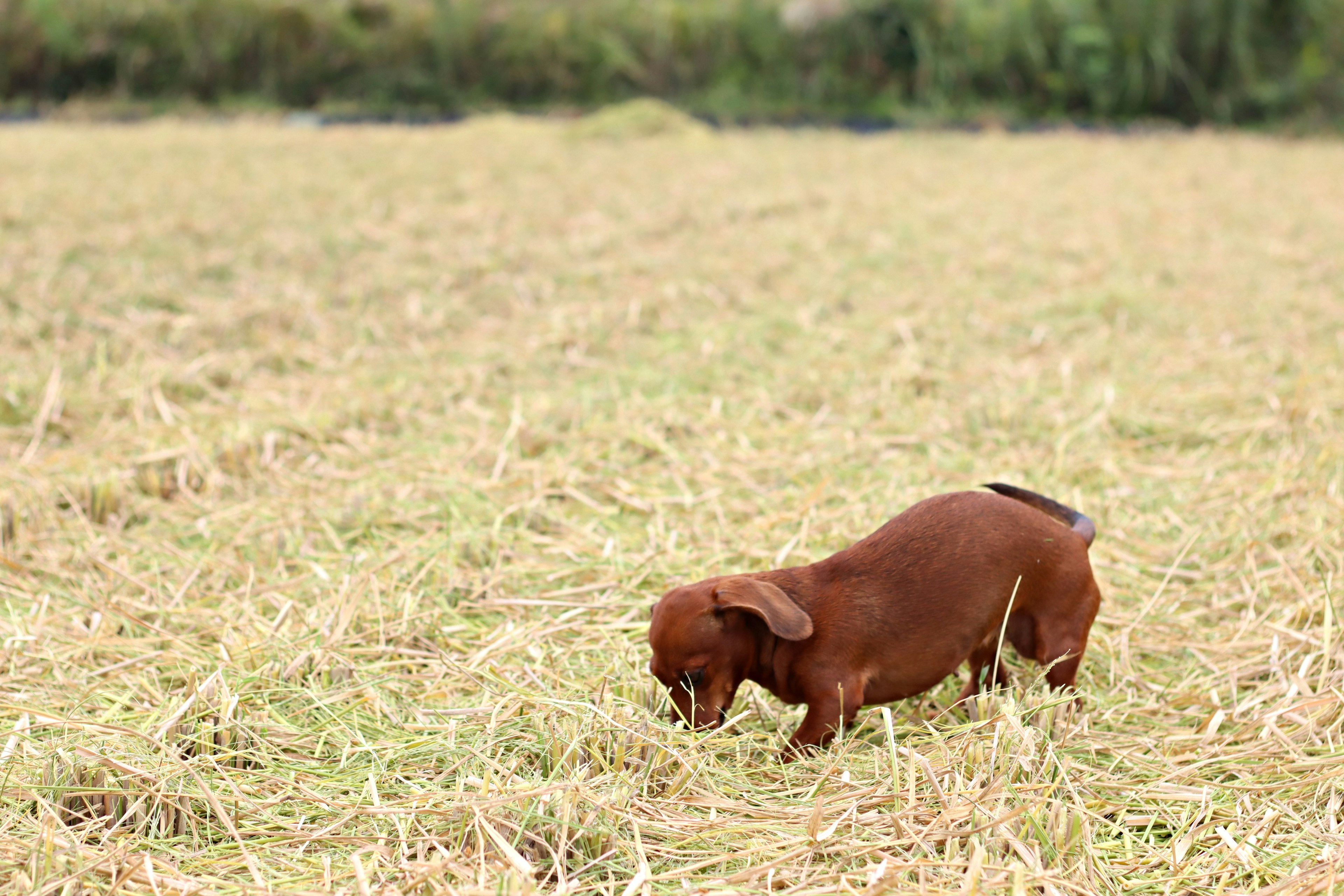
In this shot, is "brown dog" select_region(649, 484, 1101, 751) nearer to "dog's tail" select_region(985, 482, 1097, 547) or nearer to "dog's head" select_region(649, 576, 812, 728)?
"dog's head" select_region(649, 576, 812, 728)

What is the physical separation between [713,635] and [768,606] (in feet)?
0.40

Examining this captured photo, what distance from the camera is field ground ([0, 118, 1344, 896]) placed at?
73.4 inches

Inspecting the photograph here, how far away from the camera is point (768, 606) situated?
2.15 meters

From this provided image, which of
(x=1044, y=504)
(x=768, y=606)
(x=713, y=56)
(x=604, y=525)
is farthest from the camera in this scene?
(x=713, y=56)

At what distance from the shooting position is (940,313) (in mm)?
5617

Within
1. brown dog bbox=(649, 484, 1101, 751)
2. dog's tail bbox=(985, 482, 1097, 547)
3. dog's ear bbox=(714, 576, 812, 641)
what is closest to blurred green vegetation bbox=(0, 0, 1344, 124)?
dog's tail bbox=(985, 482, 1097, 547)

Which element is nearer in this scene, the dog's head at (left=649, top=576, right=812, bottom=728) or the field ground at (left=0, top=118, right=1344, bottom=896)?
the field ground at (left=0, top=118, right=1344, bottom=896)

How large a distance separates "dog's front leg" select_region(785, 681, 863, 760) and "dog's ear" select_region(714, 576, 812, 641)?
13cm

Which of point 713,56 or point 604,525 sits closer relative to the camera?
point 604,525

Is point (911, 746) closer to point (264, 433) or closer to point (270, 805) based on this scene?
point (270, 805)

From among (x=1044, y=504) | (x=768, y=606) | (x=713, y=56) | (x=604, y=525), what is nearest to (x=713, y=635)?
(x=768, y=606)

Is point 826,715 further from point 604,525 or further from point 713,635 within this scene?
point 604,525

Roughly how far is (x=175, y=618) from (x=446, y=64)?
1422 centimetres

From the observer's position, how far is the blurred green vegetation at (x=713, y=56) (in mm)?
14297
